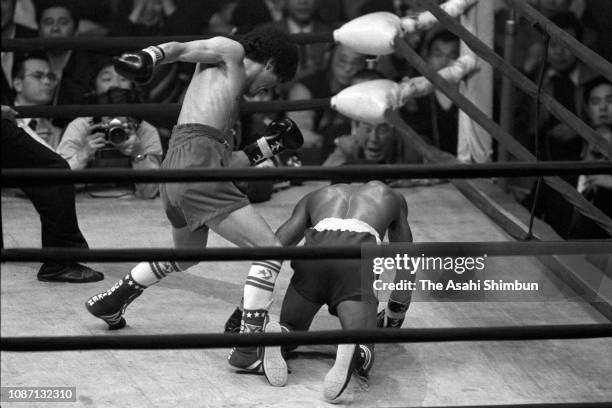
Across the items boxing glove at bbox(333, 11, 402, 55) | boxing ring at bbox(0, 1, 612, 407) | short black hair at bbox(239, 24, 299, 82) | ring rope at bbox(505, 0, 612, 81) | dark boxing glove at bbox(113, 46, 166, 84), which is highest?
ring rope at bbox(505, 0, 612, 81)

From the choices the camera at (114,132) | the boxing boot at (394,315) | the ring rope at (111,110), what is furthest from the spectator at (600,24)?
the boxing boot at (394,315)

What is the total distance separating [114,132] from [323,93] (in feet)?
4.14

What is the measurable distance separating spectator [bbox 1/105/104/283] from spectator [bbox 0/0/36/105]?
4.07 ft

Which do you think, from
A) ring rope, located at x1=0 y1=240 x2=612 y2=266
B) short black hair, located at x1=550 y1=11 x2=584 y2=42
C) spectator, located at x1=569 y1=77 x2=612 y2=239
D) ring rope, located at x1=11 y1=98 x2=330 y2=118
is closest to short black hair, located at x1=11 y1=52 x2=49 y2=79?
ring rope, located at x1=11 y1=98 x2=330 y2=118

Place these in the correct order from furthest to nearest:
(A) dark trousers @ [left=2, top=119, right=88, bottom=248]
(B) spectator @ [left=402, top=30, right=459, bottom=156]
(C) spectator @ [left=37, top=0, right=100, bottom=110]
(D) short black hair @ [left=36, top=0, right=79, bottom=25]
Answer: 1. (B) spectator @ [left=402, top=30, right=459, bottom=156]
2. (D) short black hair @ [left=36, top=0, right=79, bottom=25]
3. (C) spectator @ [left=37, top=0, right=100, bottom=110]
4. (A) dark trousers @ [left=2, top=119, right=88, bottom=248]

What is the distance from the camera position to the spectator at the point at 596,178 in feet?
15.9

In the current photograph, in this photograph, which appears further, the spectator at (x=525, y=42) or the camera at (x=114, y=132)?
the spectator at (x=525, y=42)

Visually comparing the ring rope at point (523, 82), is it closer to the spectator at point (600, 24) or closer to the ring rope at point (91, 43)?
the ring rope at point (91, 43)

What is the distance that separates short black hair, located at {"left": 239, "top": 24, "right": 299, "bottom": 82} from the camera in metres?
3.66

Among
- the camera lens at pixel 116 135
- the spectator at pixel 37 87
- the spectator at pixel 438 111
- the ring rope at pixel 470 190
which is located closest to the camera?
the ring rope at pixel 470 190

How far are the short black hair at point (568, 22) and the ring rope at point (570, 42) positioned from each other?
1.30 metres

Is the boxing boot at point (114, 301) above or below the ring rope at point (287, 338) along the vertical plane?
below

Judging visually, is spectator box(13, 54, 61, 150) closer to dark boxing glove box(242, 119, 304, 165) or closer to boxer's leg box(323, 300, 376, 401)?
dark boxing glove box(242, 119, 304, 165)

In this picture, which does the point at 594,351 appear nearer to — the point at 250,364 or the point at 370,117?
the point at 250,364
